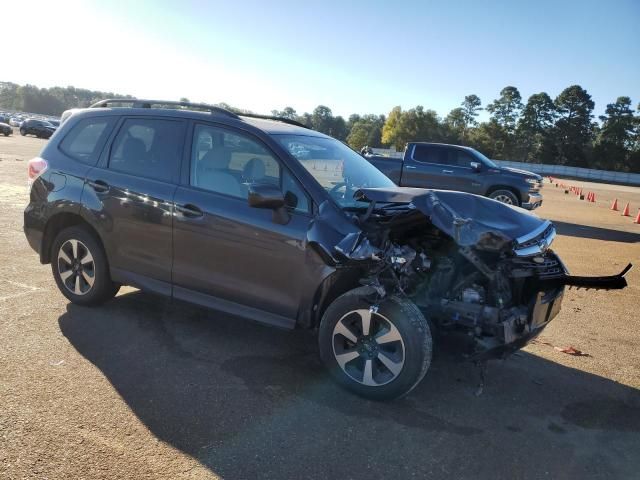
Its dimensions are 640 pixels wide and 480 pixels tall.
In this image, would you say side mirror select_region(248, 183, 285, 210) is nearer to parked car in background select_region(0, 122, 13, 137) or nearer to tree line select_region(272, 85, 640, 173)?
parked car in background select_region(0, 122, 13, 137)

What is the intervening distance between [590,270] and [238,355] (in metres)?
6.22

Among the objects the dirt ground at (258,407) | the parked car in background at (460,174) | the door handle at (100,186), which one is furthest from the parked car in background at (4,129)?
the door handle at (100,186)

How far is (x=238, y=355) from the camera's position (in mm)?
4117

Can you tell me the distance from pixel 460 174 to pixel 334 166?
10.4 metres

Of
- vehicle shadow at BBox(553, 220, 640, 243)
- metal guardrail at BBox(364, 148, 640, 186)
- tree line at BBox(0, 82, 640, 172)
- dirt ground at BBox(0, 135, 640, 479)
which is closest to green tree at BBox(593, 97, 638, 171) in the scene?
tree line at BBox(0, 82, 640, 172)

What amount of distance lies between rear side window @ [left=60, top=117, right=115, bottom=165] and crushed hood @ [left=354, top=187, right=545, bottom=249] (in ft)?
8.35

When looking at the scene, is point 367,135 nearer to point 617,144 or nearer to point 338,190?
point 617,144

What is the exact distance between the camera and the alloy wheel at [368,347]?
3447mm

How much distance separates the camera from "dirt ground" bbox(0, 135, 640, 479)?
2818 millimetres

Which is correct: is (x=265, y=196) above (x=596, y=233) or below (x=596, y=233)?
above

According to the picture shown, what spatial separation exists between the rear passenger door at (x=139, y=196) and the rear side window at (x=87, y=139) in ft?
0.42

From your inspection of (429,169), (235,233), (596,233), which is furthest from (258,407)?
(596,233)

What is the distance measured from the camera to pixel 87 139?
4832mm

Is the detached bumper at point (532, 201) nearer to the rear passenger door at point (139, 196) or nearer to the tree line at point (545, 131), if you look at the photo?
the rear passenger door at point (139, 196)
